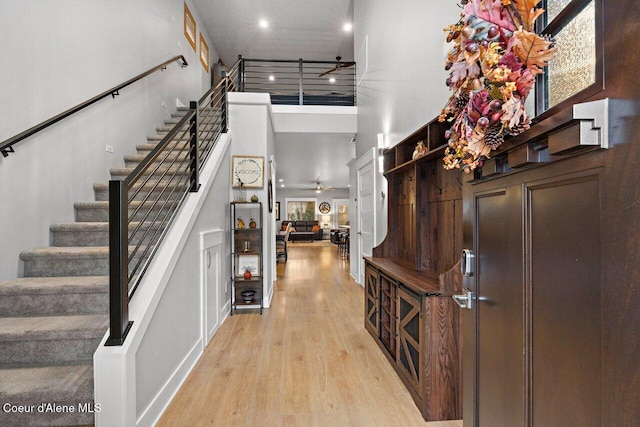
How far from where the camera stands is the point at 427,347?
187 cm

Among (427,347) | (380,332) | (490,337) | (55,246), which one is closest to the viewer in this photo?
(490,337)

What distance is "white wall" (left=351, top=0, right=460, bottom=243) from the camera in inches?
99.0

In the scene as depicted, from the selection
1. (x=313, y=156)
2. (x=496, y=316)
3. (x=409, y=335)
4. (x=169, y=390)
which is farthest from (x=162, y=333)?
(x=313, y=156)

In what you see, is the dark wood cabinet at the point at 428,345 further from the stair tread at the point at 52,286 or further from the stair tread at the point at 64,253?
the stair tread at the point at 64,253

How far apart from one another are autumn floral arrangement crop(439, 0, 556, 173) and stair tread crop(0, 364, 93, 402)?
2.17m

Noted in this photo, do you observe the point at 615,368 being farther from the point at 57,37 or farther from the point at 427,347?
the point at 57,37

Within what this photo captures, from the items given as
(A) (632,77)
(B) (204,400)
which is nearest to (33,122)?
(B) (204,400)

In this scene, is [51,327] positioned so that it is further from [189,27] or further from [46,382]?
[189,27]

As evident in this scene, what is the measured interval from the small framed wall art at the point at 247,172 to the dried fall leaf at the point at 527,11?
3.56 metres

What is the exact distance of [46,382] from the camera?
5.21 feet

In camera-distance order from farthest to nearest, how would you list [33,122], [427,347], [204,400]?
[33,122], [204,400], [427,347]

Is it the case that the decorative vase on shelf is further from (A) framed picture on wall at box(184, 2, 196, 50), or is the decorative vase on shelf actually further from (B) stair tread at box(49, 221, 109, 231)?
(A) framed picture on wall at box(184, 2, 196, 50)

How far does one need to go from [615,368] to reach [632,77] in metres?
0.60

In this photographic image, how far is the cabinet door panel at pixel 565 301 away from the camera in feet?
2.28
